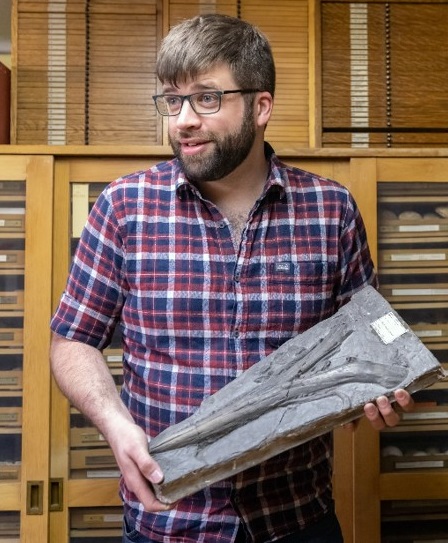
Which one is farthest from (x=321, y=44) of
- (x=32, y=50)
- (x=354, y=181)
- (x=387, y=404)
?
(x=387, y=404)

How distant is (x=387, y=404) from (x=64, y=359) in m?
0.58

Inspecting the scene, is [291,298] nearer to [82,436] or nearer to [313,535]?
[313,535]

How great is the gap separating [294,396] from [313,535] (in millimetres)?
303

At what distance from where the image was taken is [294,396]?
3.75 feet

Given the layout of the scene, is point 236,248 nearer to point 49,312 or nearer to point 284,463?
point 284,463

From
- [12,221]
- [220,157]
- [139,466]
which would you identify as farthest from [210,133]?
[12,221]

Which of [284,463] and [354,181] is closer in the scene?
[284,463]

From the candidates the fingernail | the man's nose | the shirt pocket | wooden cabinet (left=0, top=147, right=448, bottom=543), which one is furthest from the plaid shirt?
wooden cabinet (left=0, top=147, right=448, bottom=543)

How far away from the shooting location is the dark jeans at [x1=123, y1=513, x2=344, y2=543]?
4.08ft

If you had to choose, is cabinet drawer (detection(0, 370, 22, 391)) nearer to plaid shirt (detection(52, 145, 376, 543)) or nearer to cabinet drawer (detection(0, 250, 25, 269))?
cabinet drawer (detection(0, 250, 25, 269))

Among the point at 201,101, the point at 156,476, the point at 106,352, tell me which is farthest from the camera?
the point at 106,352

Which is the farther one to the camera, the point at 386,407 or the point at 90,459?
the point at 90,459

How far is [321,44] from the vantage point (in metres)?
2.08

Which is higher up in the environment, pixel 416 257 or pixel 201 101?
pixel 201 101
